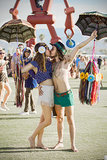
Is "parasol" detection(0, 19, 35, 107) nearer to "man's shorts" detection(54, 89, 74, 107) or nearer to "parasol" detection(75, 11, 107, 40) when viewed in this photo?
"parasol" detection(75, 11, 107, 40)

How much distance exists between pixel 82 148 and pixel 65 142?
463 millimetres

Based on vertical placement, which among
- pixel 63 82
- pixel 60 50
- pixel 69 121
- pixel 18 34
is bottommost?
pixel 69 121

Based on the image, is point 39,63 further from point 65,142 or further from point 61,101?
point 65,142

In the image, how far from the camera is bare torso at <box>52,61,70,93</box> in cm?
430

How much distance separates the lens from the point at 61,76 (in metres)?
4.30

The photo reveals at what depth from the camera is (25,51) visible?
268 inches

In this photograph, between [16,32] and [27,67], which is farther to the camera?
[16,32]

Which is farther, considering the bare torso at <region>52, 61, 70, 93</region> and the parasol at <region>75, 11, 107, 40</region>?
the parasol at <region>75, 11, 107, 40</region>

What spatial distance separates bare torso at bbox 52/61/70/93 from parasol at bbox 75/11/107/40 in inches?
37.2

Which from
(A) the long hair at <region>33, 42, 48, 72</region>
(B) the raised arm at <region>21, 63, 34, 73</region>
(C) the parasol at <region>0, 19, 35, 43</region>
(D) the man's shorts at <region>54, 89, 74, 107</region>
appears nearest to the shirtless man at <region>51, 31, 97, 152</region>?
(D) the man's shorts at <region>54, 89, 74, 107</region>

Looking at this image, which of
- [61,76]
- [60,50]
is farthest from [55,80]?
[60,50]

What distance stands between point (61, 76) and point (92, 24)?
4.16 ft

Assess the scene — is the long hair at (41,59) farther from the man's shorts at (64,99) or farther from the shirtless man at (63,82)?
the man's shorts at (64,99)

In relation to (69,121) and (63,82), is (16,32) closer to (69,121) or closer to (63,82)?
(63,82)
